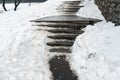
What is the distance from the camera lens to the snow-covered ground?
5266 mm

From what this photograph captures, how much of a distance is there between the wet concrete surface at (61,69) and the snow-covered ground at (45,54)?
0.13 meters

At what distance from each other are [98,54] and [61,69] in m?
1.00

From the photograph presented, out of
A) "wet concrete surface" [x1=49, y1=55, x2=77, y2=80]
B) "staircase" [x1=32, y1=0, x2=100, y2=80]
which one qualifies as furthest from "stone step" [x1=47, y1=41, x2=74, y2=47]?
"wet concrete surface" [x1=49, y1=55, x2=77, y2=80]

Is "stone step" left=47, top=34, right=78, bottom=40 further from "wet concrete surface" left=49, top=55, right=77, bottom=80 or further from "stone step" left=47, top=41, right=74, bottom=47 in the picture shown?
"wet concrete surface" left=49, top=55, right=77, bottom=80

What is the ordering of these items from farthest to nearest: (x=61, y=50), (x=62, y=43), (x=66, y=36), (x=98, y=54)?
(x=66, y=36)
(x=62, y=43)
(x=61, y=50)
(x=98, y=54)

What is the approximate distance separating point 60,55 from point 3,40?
211cm

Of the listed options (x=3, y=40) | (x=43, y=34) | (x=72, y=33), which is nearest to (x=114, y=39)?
(x=72, y=33)

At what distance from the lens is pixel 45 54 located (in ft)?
21.4

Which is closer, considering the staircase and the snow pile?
the snow pile

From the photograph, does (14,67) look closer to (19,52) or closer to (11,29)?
(19,52)

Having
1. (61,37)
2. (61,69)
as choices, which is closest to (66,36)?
(61,37)

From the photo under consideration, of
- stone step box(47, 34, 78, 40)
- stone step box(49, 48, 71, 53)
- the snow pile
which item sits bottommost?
stone step box(49, 48, 71, 53)

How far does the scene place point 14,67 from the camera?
5.86 metres

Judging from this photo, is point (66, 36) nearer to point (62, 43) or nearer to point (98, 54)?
point (62, 43)
